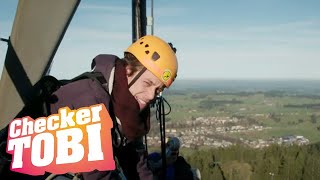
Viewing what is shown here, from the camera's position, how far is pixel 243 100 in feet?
435

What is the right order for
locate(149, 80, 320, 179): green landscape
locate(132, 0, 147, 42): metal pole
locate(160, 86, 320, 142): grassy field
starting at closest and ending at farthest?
locate(132, 0, 147, 42): metal pole → locate(149, 80, 320, 179): green landscape → locate(160, 86, 320, 142): grassy field

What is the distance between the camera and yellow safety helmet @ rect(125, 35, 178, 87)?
2.31 meters

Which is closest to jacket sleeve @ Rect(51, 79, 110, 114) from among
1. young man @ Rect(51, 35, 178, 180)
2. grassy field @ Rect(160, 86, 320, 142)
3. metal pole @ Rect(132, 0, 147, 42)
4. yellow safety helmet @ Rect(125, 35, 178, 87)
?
young man @ Rect(51, 35, 178, 180)

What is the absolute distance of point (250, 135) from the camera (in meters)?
76.8

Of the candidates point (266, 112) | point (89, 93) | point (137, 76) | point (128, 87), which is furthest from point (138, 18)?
point (266, 112)

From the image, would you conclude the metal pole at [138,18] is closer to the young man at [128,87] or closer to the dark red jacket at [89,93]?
the young man at [128,87]

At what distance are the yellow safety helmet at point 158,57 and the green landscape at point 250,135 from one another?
1822 millimetres

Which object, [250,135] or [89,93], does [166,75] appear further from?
[250,135]

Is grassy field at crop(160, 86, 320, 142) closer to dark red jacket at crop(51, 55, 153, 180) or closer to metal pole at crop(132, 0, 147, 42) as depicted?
metal pole at crop(132, 0, 147, 42)

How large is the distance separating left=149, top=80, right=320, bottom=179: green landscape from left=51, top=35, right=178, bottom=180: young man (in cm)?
186

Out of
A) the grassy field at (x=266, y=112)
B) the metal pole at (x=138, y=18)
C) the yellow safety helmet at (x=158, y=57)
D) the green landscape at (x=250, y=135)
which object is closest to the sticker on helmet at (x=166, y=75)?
the yellow safety helmet at (x=158, y=57)

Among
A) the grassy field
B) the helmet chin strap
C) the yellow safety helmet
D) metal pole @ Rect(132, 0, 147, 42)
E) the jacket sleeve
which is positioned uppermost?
metal pole @ Rect(132, 0, 147, 42)

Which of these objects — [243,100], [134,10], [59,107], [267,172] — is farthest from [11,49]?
[243,100]

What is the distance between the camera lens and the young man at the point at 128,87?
6.61 ft
